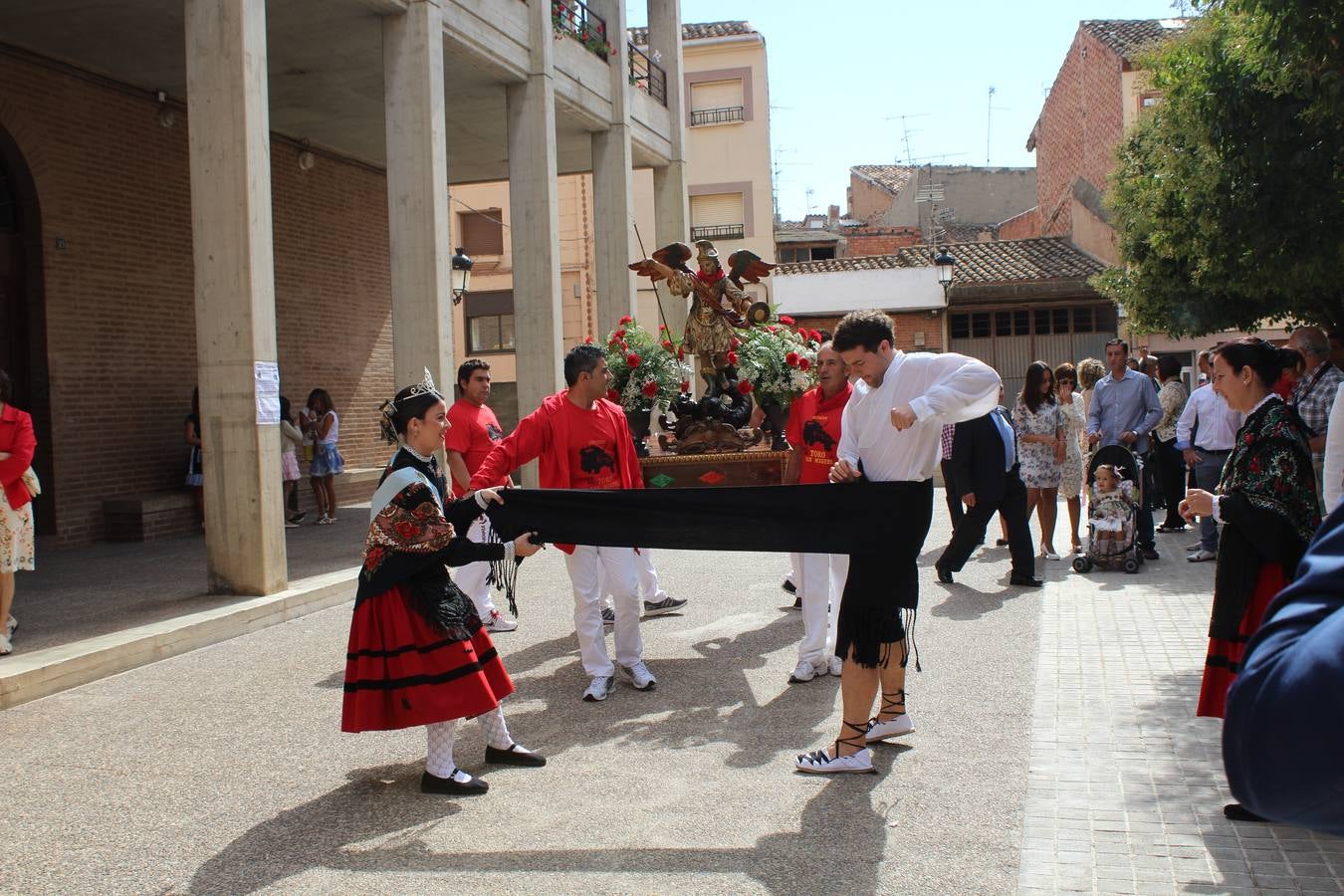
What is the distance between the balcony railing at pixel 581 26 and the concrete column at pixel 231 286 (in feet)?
26.6

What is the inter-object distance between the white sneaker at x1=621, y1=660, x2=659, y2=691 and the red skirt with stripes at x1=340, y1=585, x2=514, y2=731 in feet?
6.79

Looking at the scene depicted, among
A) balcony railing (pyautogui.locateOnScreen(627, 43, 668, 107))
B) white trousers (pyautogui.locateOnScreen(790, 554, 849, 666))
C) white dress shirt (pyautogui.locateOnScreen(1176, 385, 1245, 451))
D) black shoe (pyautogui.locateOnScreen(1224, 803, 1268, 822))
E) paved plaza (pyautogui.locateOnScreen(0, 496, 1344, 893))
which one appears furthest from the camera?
balcony railing (pyautogui.locateOnScreen(627, 43, 668, 107))

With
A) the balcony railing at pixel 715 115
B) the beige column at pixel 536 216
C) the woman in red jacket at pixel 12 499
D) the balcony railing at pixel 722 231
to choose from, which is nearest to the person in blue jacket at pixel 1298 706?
the woman in red jacket at pixel 12 499

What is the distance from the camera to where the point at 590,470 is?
7.13m

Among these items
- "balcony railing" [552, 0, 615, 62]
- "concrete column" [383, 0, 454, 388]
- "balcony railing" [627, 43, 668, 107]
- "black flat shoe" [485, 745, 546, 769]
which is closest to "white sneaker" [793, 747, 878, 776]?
"black flat shoe" [485, 745, 546, 769]

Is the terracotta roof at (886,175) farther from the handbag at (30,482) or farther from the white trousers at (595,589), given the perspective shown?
the white trousers at (595,589)

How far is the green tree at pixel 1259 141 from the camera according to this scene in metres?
7.27

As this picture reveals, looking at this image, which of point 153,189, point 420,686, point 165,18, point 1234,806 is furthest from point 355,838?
point 153,189

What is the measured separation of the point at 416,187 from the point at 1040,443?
7193mm

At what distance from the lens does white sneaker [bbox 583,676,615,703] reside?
6855 mm

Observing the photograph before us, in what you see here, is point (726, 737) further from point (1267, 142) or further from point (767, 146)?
point (767, 146)

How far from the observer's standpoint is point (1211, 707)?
16.4 feet

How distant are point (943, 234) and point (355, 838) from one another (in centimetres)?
4136

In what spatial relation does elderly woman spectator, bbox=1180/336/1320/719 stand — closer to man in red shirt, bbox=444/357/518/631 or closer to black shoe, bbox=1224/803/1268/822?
black shoe, bbox=1224/803/1268/822
